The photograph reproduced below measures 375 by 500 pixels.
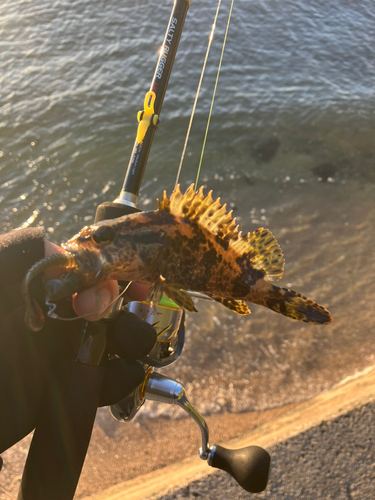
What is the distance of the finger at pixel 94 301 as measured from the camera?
2.33 meters

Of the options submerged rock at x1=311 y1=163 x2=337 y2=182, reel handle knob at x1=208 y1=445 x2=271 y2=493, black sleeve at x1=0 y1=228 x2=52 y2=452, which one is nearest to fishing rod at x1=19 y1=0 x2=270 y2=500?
reel handle knob at x1=208 y1=445 x2=271 y2=493

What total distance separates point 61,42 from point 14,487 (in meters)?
13.5

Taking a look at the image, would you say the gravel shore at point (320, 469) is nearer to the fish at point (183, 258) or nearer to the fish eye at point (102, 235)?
the fish at point (183, 258)

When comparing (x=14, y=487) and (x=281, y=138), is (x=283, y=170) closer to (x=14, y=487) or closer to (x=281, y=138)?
(x=281, y=138)

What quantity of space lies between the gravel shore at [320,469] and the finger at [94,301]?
2108mm

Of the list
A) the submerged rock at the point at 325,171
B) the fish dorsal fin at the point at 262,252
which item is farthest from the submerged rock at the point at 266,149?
the fish dorsal fin at the point at 262,252

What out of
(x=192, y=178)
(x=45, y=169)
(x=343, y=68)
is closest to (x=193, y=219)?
(x=192, y=178)

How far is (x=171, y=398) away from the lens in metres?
2.91

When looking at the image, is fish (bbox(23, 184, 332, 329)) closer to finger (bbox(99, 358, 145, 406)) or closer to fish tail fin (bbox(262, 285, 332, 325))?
fish tail fin (bbox(262, 285, 332, 325))

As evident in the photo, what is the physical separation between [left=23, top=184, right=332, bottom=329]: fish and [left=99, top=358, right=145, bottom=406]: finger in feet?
1.83

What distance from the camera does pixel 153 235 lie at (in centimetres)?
234

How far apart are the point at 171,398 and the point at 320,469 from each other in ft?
5.83

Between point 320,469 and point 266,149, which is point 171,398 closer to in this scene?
point 320,469

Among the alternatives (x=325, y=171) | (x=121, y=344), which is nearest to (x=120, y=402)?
(x=121, y=344)
